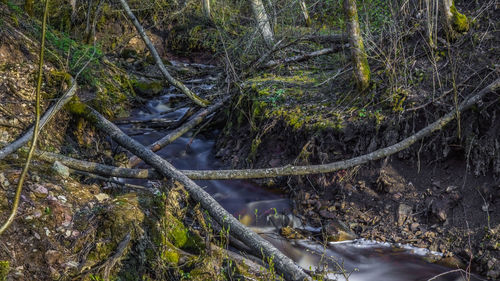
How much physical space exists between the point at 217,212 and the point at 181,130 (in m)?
2.52

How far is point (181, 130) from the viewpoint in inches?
230

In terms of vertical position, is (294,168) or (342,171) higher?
(294,168)

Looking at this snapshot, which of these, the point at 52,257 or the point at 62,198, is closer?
the point at 52,257

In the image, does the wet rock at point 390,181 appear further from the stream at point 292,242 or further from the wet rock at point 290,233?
the wet rock at point 290,233

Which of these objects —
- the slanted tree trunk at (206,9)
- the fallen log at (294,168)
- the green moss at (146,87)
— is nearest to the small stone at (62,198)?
the fallen log at (294,168)

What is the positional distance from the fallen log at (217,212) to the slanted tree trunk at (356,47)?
288 centimetres

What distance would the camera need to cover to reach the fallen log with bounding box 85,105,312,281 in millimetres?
2980

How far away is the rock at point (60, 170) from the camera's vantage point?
379 cm

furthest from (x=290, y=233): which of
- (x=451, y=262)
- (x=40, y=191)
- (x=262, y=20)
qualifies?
(x=262, y=20)

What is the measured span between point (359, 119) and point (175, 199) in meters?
2.78

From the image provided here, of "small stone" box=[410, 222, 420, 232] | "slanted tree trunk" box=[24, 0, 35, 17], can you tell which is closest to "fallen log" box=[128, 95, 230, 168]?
"small stone" box=[410, 222, 420, 232]

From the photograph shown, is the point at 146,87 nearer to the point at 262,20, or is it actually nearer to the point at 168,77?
the point at 168,77

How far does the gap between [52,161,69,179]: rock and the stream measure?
1437 mm

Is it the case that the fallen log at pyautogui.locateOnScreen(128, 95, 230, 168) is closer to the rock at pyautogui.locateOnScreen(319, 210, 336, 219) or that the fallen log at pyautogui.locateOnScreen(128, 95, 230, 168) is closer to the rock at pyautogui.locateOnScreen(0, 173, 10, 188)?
the rock at pyautogui.locateOnScreen(0, 173, 10, 188)
